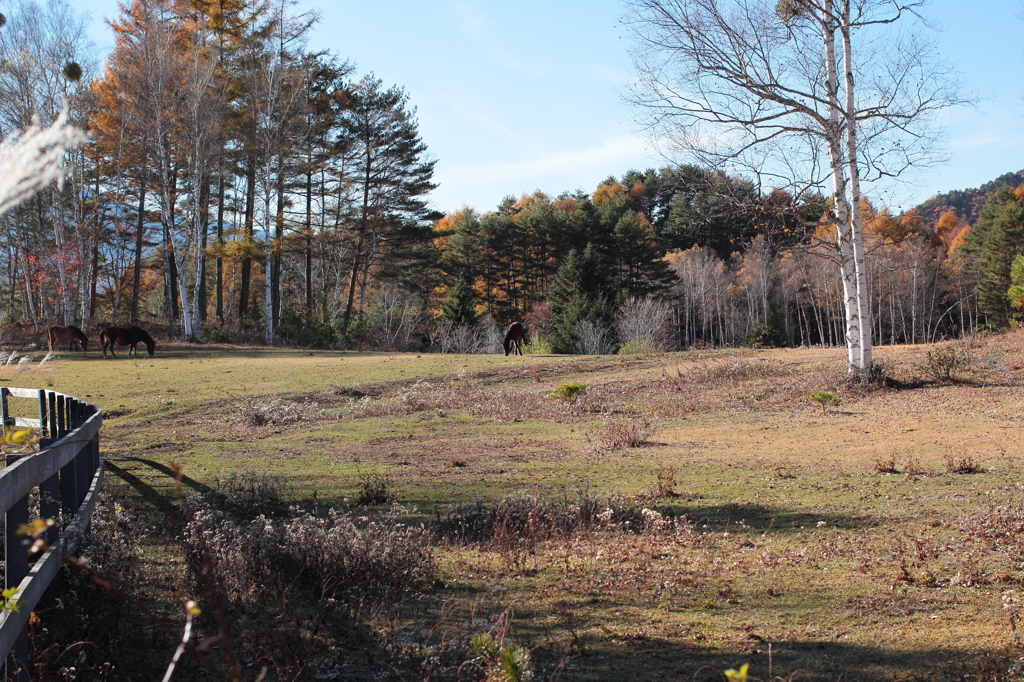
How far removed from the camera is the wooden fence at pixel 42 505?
344 cm

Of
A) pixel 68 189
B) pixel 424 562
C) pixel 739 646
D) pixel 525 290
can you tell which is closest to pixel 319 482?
pixel 424 562

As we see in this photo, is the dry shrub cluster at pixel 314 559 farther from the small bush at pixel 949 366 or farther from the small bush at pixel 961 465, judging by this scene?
the small bush at pixel 949 366

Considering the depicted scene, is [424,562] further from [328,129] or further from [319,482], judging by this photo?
[328,129]

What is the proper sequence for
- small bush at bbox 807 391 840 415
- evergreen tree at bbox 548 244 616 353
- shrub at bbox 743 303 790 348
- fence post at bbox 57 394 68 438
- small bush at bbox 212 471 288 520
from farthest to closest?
shrub at bbox 743 303 790 348, evergreen tree at bbox 548 244 616 353, small bush at bbox 807 391 840 415, small bush at bbox 212 471 288 520, fence post at bbox 57 394 68 438

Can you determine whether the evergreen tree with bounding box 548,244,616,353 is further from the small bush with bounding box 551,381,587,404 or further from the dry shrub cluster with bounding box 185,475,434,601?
the dry shrub cluster with bounding box 185,475,434,601

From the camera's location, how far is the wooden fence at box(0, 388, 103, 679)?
3.44 meters

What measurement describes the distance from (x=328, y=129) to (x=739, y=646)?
150ft

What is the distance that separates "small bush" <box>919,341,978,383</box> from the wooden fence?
1681cm

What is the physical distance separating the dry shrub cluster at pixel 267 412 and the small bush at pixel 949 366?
14.5 metres

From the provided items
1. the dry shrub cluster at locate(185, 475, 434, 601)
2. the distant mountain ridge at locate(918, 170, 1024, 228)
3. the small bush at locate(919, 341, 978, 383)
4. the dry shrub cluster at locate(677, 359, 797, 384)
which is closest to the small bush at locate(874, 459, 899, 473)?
the dry shrub cluster at locate(185, 475, 434, 601)

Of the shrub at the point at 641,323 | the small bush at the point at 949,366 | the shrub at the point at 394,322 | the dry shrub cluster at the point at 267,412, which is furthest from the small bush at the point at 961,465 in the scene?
the shrub at the point at 394,322

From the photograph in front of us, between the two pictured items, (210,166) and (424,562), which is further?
(210,166)

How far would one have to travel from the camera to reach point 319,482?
10.1 meters

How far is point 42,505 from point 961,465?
9.55 metres
